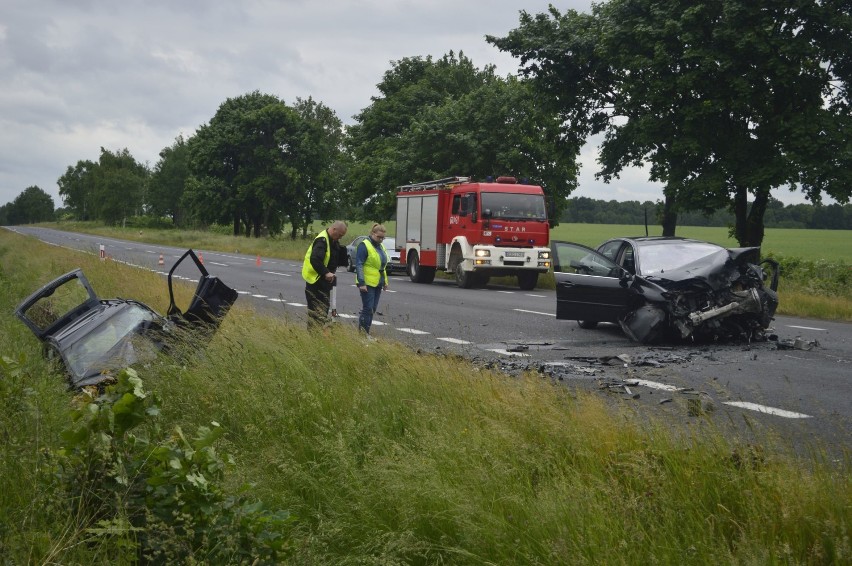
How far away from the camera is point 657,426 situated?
17.7 feet

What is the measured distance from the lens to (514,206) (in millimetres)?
27297

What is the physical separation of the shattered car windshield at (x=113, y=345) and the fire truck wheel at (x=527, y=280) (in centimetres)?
1779

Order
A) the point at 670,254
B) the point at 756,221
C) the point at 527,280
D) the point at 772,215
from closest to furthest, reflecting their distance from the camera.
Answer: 1. the point at 670,254
2. the point at 527,280
3. the point at 756,221
4. the point at 772,215

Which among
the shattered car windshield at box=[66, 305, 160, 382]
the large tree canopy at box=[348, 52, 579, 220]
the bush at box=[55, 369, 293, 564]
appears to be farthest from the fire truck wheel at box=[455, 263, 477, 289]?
the bush at box=[55, 369, 293, 564]

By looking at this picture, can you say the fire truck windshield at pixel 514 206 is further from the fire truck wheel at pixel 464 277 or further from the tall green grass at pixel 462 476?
the tall green grass at pixel 462 476

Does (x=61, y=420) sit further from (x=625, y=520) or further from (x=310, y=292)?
(x=310, y=292)

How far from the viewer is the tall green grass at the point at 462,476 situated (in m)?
4.16

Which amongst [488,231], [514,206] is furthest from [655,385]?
[514,206]

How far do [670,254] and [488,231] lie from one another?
1298cm

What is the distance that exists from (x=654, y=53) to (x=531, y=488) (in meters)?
24.1

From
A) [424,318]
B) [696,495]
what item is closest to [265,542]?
[696,495]

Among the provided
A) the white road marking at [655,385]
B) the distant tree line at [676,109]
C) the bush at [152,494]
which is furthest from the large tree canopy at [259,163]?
the bush at [152,494]

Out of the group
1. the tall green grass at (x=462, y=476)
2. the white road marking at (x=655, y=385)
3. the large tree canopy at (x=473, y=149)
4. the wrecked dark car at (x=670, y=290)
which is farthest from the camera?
the large tree canopy at (x=473, y=149)

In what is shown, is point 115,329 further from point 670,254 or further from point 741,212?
point 741,212
